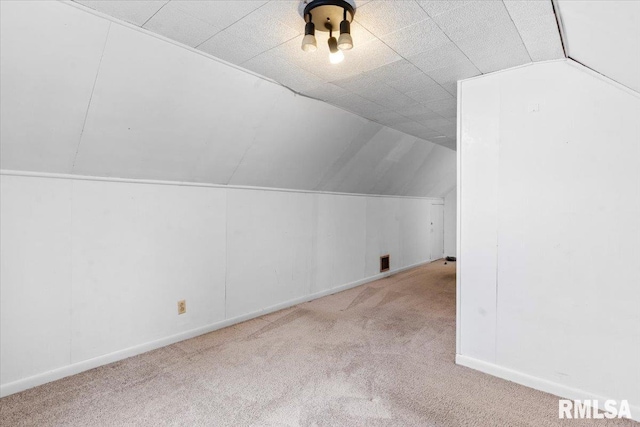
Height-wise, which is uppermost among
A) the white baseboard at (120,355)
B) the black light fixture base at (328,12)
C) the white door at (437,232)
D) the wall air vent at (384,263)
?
the black light fixture base at (328,12)

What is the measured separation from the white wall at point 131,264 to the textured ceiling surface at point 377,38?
1186mm

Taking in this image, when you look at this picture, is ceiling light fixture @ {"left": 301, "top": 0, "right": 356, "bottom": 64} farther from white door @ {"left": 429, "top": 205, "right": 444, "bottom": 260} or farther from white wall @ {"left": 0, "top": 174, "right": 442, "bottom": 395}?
white door @ {"left": 429, "top": 205, "right": 444, "bottom": 260}

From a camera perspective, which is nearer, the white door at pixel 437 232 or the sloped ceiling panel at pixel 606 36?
the sloped ceiling panel at pixel 606 36

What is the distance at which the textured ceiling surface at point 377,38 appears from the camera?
4.90ft

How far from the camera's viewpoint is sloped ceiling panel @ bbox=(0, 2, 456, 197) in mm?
1546

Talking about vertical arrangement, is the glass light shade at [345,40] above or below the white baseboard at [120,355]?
above

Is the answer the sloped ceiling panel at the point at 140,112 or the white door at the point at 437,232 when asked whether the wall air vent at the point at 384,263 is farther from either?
the sloped ceiling panel at the point at 140,112

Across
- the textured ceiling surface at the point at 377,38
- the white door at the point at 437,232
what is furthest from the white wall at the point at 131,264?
the white door at the point at 437,232

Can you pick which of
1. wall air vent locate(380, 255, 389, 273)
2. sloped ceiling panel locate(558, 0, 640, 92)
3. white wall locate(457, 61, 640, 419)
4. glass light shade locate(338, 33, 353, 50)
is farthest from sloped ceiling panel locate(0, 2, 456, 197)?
wall air vent locate(380, 255, 389, 273)

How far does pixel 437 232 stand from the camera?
21.5 ft

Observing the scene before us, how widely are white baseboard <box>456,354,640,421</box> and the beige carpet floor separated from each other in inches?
2.0

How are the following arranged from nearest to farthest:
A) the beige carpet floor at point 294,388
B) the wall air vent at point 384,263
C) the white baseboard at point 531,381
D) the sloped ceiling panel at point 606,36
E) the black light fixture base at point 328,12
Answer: the sloped ceiling panel at point 606,36
the black light fixture base at point 328,12
the beige carpet floor at point 294,388
the white baseboard at point 531,381
the wall air vent at point 384,263

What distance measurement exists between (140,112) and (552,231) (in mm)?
2662

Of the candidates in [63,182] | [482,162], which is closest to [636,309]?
[482,162]
